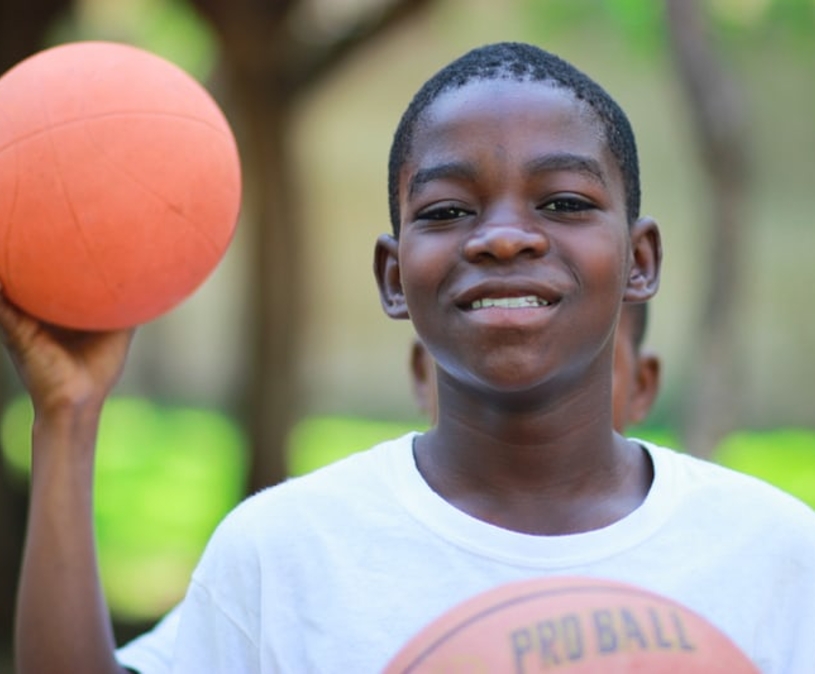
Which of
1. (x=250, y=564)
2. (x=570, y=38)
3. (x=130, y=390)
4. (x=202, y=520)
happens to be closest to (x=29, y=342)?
(x=250, y=564)

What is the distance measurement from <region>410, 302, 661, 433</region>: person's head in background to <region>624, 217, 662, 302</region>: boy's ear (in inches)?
27.7

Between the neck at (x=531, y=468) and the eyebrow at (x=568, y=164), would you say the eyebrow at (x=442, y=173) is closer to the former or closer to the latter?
the eyebrow at (x=568, y=164)

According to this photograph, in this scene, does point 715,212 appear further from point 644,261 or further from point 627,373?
point 644,261

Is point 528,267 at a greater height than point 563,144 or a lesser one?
lesser

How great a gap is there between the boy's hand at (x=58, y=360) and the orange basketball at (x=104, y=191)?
5 cm

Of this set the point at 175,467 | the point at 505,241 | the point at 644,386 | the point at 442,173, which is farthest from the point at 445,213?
the point at 175,467

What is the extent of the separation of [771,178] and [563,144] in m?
13.3

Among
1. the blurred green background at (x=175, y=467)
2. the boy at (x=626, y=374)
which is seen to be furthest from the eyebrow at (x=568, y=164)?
the blurred green background at (x=175, y=467)

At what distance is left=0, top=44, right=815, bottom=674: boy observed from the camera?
2531 millimetres

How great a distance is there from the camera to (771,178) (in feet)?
50.9

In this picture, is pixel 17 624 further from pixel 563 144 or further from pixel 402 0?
pixel 402 0

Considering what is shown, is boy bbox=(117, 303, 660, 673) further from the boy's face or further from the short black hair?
the boy's face

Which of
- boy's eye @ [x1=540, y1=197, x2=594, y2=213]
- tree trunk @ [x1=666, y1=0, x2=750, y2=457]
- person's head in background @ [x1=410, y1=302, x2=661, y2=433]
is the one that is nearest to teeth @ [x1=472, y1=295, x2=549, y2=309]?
boy's eye @ [x1=540, y1=197, x2=594, y2=213]

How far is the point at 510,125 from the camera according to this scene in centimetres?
265
